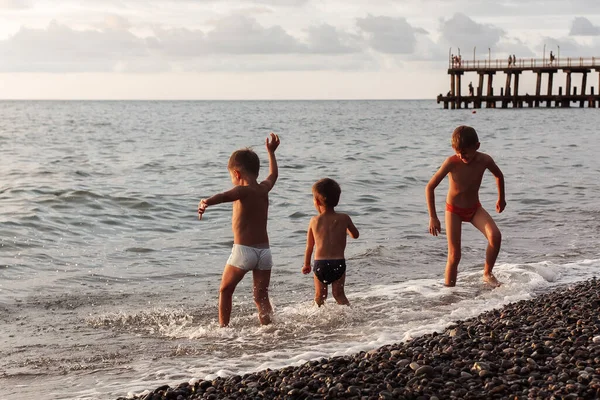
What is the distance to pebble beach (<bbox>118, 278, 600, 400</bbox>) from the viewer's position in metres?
4.04

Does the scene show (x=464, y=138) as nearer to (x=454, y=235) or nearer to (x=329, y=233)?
(x=454, y=235)

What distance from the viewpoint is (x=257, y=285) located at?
6.15 metres

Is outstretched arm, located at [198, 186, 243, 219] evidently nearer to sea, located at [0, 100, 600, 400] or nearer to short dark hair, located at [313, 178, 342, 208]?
short dark hair, located at [313, 178, 342, 208]

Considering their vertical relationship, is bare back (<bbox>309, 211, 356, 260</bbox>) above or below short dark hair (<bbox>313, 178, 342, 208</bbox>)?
below

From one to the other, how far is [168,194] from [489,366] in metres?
11.8

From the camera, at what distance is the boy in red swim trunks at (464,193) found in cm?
711

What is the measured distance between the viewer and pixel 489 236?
7.23 metres

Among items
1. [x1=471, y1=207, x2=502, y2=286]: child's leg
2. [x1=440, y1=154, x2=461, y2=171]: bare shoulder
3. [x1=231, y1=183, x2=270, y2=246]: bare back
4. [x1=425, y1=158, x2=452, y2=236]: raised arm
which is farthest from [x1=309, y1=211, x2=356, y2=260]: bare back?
[x1=471, y1=207, x2=502, y2=286]: child's leg

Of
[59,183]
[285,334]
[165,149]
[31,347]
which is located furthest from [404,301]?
[165,149]

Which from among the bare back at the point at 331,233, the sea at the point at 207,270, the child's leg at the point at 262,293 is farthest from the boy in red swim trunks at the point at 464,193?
the child's leg at the point at 262,293

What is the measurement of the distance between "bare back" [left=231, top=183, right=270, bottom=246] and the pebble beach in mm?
1423

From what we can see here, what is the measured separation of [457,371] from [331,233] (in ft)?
7.55

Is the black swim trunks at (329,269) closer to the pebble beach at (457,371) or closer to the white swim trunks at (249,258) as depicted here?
the white swim trunks at (249,258)

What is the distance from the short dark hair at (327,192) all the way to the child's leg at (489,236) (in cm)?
171
